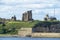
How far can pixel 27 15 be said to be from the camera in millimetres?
167875

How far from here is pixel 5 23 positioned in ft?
560

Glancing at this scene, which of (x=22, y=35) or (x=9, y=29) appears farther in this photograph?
(x=9, y=29)

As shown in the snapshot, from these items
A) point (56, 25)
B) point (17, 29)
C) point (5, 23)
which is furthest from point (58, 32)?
point (5, 23)

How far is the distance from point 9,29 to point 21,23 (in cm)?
656

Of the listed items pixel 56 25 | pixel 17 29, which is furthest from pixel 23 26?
pixel 56 25

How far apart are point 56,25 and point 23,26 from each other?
12.8m

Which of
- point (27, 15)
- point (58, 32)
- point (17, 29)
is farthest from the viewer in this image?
point (27, 15)

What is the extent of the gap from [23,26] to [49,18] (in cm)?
1381

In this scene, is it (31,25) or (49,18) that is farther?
(49,18)

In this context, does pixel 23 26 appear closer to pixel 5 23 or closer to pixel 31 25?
pixel 31 25

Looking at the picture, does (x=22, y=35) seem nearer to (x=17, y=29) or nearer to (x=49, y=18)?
(x=17, y=29)

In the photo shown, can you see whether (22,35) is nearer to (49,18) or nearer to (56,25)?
(56,25)

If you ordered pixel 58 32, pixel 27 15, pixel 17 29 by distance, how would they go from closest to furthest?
pixel 58 32, pixel 17 29, pixel 27 15

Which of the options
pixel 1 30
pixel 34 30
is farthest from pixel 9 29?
pixel 34 30
